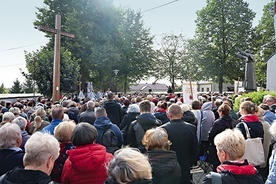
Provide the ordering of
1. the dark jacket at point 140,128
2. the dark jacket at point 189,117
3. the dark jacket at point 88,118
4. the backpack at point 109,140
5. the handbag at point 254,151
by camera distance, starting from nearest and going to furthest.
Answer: the handbag at point 254,151
the backpack at point 109,140
the dark jacket at point 140,128
the dark jacket at point 189,117
the dark jacket at point 88,118

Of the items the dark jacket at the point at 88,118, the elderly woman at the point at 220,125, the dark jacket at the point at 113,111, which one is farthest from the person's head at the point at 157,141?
the dark jacket at the point at 113,111

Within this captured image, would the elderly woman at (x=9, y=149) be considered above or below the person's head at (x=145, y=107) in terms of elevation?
below

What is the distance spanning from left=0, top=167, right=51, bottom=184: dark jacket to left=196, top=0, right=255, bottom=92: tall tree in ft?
124

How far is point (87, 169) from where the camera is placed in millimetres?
3164

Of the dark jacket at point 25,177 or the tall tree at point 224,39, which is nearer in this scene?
the dark jacket at point 25,177

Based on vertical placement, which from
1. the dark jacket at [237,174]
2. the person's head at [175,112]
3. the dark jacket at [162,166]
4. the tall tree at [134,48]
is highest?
the tall tree at [134,48]

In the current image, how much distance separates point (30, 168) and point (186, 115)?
15.7 feet

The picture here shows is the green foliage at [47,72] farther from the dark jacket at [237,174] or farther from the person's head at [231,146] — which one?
the dark jacket at [237,174]

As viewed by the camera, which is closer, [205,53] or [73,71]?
[73,71]

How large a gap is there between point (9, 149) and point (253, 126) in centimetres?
371

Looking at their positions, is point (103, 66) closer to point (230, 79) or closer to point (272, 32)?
point (230, 79)

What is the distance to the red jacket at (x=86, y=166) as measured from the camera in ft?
10.4

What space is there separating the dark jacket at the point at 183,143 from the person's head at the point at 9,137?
232 centimetres

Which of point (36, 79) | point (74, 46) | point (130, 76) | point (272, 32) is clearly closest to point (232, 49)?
point (272, 32)
